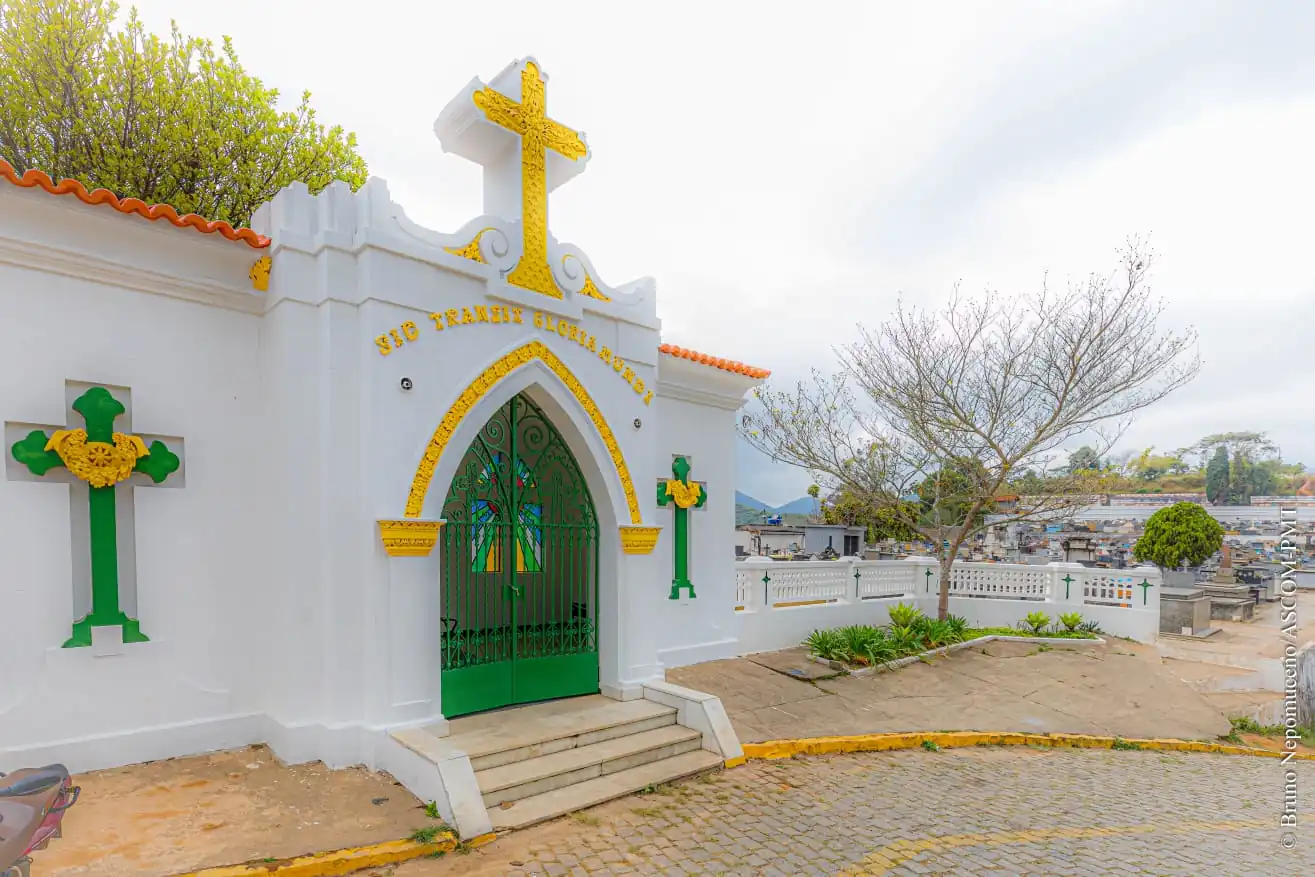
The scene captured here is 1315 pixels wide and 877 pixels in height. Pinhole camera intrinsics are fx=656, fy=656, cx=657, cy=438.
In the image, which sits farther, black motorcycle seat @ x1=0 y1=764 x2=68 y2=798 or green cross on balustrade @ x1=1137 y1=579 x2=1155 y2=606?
green cross on balustrade @ x1=1137 y1=579 x2=1155 y2=606

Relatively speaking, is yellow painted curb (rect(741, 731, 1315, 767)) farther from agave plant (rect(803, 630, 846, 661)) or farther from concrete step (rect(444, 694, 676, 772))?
agave plant (rect(803, 630, 846, 661))

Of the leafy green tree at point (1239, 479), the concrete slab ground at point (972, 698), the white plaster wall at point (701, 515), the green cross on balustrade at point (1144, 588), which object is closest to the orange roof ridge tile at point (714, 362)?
the white plaster wall at point (701, 515)

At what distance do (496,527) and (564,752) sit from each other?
2.14 metres

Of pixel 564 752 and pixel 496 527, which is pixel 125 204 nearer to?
pixel 496 527

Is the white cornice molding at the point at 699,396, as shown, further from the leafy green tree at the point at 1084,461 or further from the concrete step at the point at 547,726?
the leafy green tree at the point at 1084,461

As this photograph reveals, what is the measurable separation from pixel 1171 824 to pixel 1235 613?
14501 mm

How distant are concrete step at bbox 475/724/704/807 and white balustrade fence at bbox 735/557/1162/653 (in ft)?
12.8

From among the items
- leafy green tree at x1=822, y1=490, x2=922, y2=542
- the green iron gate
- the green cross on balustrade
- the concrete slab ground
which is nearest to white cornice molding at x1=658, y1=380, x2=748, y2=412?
the green iron gate

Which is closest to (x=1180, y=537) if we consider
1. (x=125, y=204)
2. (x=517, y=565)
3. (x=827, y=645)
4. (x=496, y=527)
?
(x=827, y=645)

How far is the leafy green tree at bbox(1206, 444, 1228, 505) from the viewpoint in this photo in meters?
17.7

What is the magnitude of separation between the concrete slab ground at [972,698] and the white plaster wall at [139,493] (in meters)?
4.96

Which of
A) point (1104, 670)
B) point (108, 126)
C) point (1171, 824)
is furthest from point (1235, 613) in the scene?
point (108, 126)

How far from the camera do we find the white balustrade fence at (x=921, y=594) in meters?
10.2

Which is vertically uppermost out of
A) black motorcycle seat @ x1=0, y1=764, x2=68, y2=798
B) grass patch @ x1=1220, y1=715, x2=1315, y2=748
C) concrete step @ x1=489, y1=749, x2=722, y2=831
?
black motorcycle seat @ x1=0, y1=764, x2=68, y2=798
